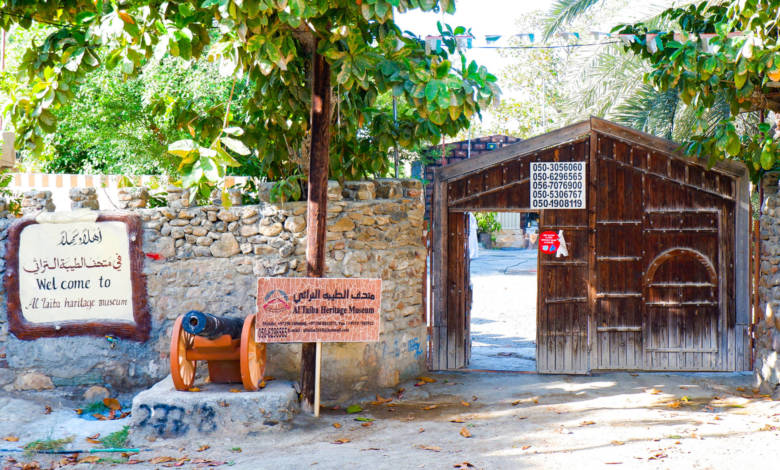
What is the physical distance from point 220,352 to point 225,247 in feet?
4.00

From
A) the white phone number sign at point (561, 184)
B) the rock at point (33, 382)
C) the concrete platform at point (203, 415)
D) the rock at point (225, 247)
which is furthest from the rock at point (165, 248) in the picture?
the white phone number sign at point (561, 184)

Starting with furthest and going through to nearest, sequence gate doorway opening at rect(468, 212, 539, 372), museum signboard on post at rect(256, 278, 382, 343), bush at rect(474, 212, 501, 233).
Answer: bush at rect(474, 212, 501, 233) < gate doorway opening at rect(468, 212, 539, 372) < museum signboard on post at rect(256, 278, 382, 343)

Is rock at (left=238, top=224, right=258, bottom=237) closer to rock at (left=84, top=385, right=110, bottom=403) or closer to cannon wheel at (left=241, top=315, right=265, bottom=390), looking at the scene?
cannon wheel at (left=241, top=315, right=265, bottom=390)

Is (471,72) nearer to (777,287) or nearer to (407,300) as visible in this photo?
(407,300)

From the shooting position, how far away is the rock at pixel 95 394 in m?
7.29

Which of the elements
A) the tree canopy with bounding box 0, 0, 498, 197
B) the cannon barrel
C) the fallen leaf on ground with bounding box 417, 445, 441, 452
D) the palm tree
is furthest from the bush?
the fallen leaf on ground with bounding box 417, 445, 441, 452

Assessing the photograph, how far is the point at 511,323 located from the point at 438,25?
6.96 m

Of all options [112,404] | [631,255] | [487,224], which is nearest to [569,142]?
A: [631,255]

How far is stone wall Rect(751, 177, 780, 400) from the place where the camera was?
7395 millimetres

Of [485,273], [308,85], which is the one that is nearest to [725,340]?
[308,85]

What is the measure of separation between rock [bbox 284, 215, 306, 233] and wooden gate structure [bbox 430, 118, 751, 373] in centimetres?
187

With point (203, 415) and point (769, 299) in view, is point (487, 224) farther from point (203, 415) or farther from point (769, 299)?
point (203, 415)

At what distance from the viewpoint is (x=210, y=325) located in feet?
20.3

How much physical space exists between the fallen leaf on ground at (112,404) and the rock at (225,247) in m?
1.77
